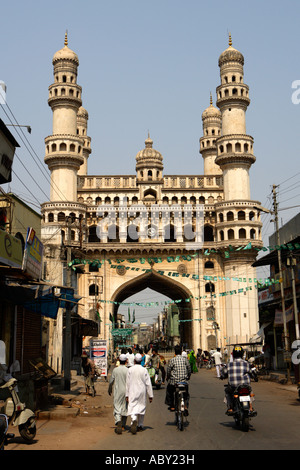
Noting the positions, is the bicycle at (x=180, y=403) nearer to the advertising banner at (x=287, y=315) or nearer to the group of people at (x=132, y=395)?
the group of people at (x=132, y=395)

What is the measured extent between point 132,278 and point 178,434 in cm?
3625

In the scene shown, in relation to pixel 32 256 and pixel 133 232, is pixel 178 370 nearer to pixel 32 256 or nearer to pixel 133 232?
pixel 32 256

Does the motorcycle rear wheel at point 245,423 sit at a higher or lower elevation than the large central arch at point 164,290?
lower

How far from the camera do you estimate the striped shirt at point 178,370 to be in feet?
32.0

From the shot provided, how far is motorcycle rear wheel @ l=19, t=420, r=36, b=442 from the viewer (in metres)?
7.95

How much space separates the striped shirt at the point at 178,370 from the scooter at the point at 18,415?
111 inches

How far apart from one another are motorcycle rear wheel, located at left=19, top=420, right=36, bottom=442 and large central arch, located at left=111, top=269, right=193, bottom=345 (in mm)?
35481

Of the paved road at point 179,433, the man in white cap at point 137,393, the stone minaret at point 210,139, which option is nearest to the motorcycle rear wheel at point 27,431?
the paved road at point 179,433

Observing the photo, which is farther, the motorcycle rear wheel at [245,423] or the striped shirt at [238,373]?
the striped shirt at [238,373]

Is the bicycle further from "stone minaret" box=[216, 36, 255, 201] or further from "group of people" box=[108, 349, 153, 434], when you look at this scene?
"stone minaret" box=[216, 36, 255, 201]

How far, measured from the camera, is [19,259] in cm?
1340

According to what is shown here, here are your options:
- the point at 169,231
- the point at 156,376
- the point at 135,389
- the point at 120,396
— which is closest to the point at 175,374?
the point at 135,389

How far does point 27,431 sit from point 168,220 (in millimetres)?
37668

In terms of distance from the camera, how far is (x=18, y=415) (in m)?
8.18
